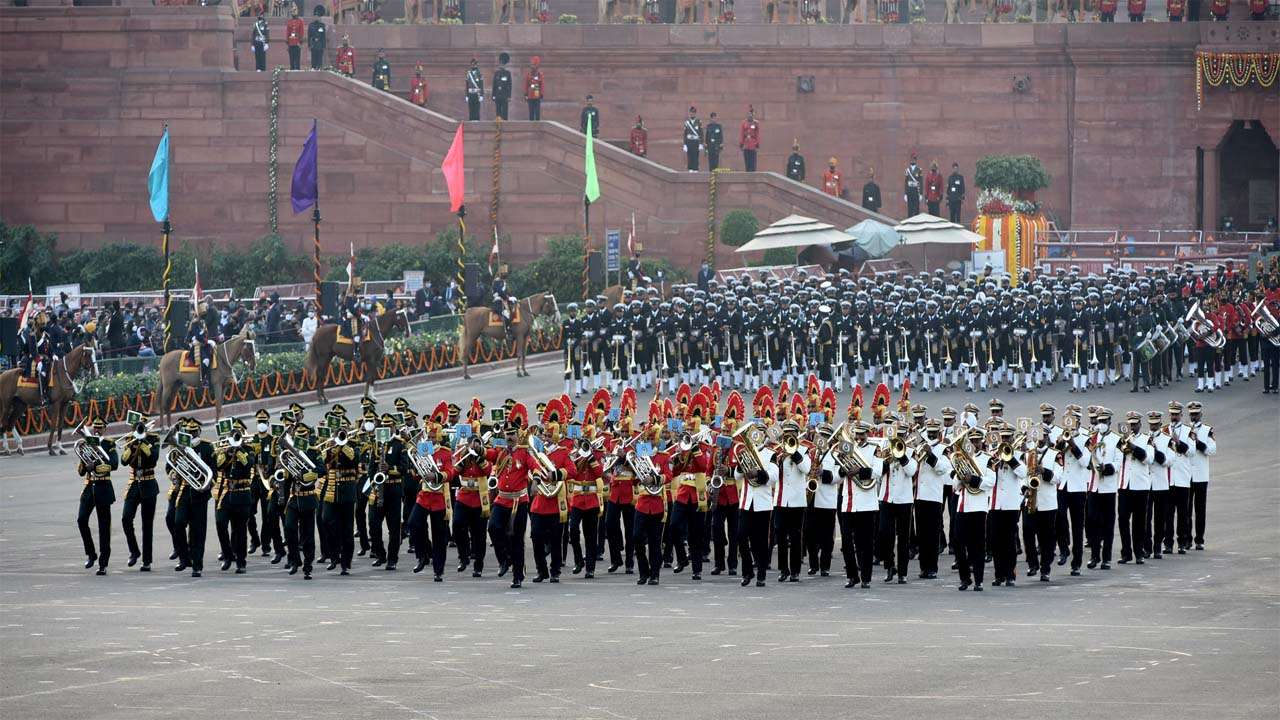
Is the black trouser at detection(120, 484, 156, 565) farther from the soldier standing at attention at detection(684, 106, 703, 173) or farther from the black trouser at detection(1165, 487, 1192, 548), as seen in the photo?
the soldier standing at attention at detection(684, 106, 703, 173)

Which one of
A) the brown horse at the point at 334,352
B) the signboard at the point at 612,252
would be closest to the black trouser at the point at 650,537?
the brown horse at the point at 334,352

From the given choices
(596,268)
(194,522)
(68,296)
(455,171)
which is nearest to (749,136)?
(596,268)

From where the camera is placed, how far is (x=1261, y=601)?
16.4 m

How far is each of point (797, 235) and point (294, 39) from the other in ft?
47.3

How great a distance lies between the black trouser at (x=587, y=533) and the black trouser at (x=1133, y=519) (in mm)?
4802

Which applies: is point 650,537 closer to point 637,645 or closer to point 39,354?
point 637,645

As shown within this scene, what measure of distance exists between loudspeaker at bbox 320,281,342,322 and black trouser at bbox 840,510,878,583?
691 inches

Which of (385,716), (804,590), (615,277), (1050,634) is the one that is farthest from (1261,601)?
(615,277)

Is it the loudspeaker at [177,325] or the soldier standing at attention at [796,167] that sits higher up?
the soldier standing at attention at [796,167]

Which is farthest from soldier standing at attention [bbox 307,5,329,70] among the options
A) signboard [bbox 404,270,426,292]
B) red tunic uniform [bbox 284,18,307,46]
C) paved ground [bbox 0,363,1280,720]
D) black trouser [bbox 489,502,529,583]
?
black trouser [bbox 489,502,529,583]

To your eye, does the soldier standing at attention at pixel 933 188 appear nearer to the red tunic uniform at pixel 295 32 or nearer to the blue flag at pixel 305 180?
the red tunic uniform at pixel 295 32

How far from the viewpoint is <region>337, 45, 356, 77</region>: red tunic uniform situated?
148 ft

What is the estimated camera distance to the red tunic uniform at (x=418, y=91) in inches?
1784

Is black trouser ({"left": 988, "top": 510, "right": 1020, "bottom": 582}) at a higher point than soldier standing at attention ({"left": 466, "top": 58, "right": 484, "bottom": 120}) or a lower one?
lower
